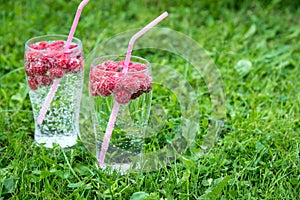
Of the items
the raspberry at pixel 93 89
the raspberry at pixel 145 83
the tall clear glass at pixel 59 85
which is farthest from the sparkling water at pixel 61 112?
the raspberry at pixel 145 83

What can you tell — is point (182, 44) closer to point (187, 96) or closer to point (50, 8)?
point (187, 96)

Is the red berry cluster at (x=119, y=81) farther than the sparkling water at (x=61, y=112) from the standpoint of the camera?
No

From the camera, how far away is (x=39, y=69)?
133cm

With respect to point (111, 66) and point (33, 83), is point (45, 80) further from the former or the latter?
point (111, 66)

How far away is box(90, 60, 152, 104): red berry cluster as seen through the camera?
1230 mm

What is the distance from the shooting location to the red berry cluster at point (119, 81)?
1230mm

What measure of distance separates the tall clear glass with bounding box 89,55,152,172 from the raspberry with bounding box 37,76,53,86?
13cm

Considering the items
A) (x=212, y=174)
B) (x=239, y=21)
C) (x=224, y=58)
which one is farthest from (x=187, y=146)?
(x=239, y=21)

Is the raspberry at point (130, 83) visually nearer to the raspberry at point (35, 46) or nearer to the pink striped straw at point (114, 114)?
the pink striped straw at point (114, 114)

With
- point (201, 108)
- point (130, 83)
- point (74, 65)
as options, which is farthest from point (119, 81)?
point (201, 108)

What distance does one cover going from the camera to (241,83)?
6.03 feet

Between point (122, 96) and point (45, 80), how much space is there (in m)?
0.24

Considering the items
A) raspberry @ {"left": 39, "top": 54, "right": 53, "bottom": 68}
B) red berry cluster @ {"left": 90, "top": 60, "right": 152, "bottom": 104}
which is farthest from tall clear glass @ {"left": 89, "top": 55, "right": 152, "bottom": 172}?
raspberry @ {"left": 39, "top": 54, "right": 53, "bottom": 68}

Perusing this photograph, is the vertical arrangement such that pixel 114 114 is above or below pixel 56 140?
above
